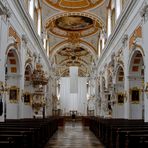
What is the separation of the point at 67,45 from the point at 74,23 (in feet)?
13.2

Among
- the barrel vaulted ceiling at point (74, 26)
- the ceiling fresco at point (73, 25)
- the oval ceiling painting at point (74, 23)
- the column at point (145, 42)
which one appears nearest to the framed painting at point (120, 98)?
the column at point (145, 42)

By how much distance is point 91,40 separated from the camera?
92.4ft

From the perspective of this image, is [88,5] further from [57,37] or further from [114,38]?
[57,37]

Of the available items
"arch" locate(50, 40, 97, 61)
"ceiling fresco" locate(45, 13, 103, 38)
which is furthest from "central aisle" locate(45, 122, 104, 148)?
"arch" locate(50, 40, 97, 61)

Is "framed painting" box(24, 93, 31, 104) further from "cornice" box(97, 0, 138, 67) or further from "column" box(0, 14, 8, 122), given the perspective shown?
"cornice" box(97, 0, 138, 67)

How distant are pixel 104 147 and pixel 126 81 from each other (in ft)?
18.4

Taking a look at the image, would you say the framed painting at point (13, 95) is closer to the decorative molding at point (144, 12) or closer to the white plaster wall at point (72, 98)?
the decorative molding at point (144, 12)

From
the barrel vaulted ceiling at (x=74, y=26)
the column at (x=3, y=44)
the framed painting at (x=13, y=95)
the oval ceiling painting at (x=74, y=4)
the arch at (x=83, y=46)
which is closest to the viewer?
the column at (x=3, y=44)

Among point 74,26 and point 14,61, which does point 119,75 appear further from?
point 74,26

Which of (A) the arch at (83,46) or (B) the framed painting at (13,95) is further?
(A) the arch at (83,46)

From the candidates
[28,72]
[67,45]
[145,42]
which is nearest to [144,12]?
[145,42]

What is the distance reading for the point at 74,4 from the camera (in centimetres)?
2169

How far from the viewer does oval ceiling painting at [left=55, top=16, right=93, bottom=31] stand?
24.4 meters

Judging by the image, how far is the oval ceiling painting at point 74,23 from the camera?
24.4m
